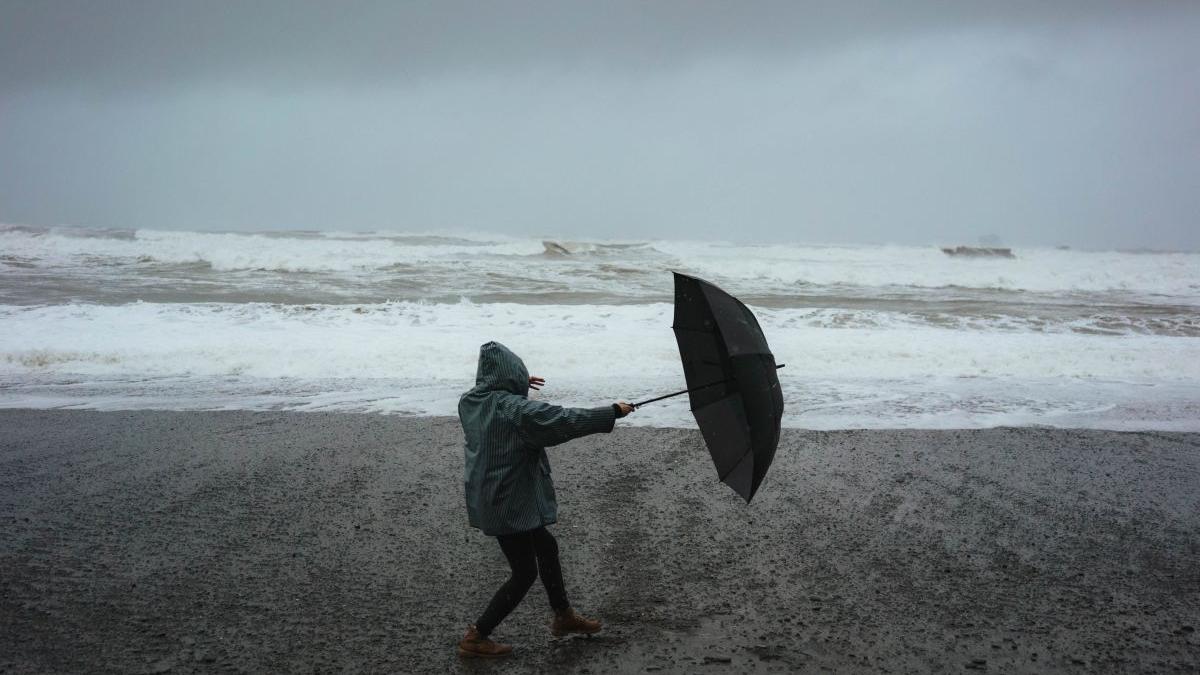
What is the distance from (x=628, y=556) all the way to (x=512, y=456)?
172 cm

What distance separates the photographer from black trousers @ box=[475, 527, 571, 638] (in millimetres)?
3484

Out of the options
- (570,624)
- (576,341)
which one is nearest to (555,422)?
(570,624)

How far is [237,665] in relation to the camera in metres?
3.50

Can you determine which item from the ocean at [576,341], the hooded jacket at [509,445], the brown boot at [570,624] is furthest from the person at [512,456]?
the ocean at [576,341]

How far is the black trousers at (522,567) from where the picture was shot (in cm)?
348

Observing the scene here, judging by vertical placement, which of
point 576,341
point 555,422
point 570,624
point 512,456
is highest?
point 555,422

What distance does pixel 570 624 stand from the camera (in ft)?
12.1

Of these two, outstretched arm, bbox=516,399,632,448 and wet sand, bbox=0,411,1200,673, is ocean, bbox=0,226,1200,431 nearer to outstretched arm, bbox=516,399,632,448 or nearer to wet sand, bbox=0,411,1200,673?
wet sand, bbox=0,411,1200,673

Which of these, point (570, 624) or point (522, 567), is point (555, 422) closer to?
point (522, 567)

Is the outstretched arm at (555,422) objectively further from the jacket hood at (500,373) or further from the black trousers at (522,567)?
the black trousers at (522,567)

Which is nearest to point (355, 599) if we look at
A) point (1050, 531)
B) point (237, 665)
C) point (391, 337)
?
point (237, 665)

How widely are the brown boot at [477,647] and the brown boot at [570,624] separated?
255 mm

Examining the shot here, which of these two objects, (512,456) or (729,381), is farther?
(729,381)

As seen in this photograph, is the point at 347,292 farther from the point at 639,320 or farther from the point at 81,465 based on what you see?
the point at 81,465
